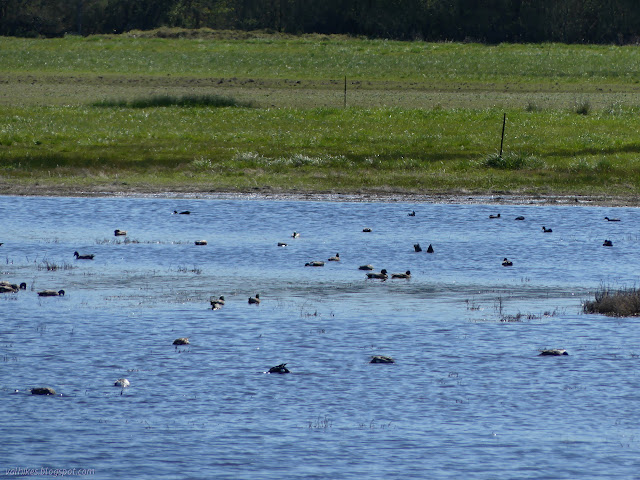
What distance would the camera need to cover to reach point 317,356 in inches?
667

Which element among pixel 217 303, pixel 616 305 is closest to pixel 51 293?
pixel 217 303

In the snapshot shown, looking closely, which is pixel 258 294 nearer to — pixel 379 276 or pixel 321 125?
pixel 379 276

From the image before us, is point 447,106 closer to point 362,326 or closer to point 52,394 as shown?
point 362,326

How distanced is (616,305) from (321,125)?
3145 centimetres

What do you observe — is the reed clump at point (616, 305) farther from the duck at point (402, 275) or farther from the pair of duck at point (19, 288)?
the pair of duck at point (19, 288)

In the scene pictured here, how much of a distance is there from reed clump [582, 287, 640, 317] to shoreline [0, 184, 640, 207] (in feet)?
53.8

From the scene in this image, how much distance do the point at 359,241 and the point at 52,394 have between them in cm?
1448

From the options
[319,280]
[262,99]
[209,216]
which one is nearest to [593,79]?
[262,99]

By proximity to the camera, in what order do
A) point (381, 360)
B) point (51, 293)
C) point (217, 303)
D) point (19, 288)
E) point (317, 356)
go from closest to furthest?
point (381, 360)
point (317, 356)
point (217, 303)
point (51, 293)
point (19, 288)

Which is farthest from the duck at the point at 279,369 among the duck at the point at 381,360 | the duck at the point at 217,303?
the duck at the point at 217,303

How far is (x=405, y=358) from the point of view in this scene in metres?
16.9

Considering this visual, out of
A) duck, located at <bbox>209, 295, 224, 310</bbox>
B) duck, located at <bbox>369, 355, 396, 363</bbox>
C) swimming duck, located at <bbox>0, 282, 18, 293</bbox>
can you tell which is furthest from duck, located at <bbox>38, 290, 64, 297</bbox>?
duck, located at <bbox>369, 355, 396, 363</bbox>

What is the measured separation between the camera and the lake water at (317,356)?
12.8 meters

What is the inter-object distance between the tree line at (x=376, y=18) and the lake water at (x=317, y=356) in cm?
8951
